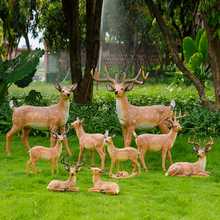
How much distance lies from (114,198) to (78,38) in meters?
6.95

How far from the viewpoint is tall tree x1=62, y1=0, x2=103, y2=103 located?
32.0 feet

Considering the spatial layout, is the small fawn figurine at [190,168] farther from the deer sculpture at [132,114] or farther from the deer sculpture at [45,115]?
the deer sculpture at [45,115]

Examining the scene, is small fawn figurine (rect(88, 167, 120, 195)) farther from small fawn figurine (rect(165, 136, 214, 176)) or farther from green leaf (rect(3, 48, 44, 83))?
green leaf (rect(3, 48, 44, 83))

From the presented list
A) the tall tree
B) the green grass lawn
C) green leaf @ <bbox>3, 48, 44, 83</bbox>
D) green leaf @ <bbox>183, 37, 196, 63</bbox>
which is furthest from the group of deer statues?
green leaf @ <bbox>183, 37, 196, 63</bbox>

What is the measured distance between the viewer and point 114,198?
Result: 13.4 feet

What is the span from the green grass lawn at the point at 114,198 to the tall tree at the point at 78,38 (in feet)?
15.2

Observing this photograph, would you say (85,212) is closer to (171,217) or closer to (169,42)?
(171,217)

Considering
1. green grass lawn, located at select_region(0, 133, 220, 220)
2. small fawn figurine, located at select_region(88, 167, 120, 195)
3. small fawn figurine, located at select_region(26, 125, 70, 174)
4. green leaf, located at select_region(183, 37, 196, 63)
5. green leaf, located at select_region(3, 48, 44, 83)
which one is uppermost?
green leaf, located at select_region(183, 37, 196, 63)

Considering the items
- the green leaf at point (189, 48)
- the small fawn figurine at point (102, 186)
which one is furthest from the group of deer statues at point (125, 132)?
the green leaf at point (189, 48)

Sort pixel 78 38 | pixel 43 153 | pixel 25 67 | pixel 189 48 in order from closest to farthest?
pixel 43 153 → pixel 25 67 → pixel 78 38 → pixel 189 48

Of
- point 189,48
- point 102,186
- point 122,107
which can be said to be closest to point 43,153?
point 102,186

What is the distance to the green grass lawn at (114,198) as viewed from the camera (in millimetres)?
3629

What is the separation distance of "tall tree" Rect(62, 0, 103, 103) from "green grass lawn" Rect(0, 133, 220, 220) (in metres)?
4.62

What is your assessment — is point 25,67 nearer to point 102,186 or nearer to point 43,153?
point 43,153
